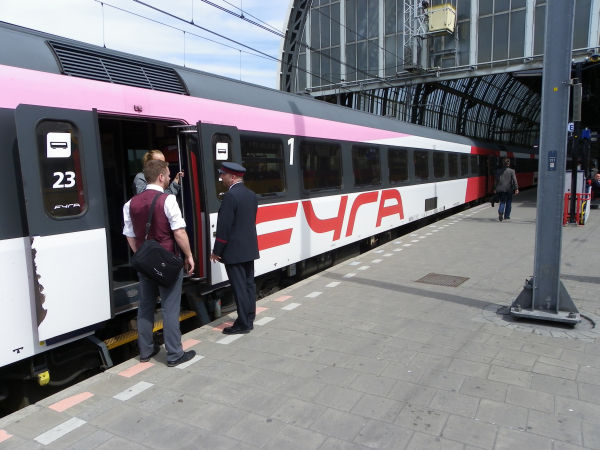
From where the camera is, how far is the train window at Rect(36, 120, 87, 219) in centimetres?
348

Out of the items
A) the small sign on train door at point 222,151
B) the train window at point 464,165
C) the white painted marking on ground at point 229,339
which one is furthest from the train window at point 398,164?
the white painted marking on ground at point 229,339

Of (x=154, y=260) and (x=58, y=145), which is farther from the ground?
(x=58, y=145)

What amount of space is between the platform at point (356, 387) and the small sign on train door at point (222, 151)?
1.88 metres

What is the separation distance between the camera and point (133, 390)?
355cm

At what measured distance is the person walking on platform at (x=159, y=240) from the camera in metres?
3.76

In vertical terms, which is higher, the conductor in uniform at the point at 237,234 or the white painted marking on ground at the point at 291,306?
the conductor in uniform at the point at 237,234

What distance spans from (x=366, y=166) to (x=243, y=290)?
5.00m

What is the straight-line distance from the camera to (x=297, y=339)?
4.53 meters

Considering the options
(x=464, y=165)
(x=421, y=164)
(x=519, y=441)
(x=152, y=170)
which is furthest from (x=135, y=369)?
(x=464, y=165)

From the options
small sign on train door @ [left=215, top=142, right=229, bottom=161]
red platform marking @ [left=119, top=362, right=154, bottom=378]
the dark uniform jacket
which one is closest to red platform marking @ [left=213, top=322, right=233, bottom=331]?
the dark uniform jacket

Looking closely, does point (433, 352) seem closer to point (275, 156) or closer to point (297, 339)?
A: point (297, 339)

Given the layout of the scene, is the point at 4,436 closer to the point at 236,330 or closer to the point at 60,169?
the point at 60,169

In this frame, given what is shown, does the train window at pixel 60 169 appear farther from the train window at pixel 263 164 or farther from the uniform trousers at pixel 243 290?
the train window at pixel 263 164

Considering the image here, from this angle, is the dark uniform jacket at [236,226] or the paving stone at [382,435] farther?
the dark uniform jacket at [236,226]
